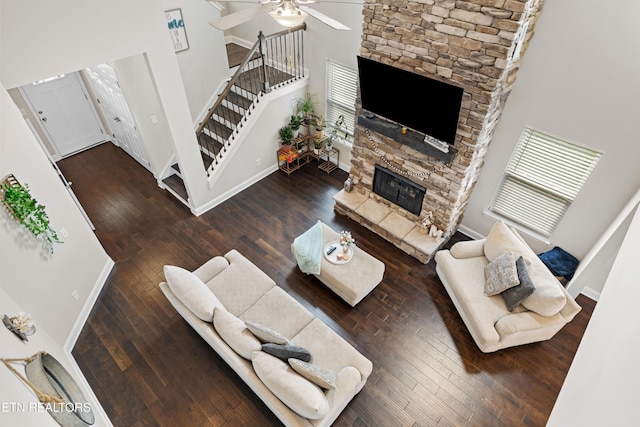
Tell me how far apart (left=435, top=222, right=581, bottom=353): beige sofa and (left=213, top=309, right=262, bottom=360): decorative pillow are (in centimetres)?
273

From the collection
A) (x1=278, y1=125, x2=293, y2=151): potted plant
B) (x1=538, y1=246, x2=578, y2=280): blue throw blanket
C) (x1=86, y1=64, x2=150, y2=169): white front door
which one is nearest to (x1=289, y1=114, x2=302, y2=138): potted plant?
(x1=278, y1=125, x2=293, y2=151): potted plant

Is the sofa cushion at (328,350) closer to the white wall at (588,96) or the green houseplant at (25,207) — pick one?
the green houseplant at (25,207)

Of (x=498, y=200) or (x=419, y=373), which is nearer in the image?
(x=419, y=373)

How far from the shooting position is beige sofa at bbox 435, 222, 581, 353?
4.21 metres

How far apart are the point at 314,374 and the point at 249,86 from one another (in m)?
5.54

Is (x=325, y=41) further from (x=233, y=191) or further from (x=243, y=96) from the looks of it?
(x=233, y=191)

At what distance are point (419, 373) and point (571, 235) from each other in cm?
287

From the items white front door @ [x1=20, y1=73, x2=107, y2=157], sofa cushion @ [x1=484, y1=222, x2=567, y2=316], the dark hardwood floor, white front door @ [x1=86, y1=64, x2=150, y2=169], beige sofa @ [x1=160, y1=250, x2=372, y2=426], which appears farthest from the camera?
white front door @ [x1=20, y1=73, x2=107, y2=157]

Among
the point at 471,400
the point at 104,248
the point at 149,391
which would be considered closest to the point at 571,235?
the point at 471,400

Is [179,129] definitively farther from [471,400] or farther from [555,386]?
[555,386]

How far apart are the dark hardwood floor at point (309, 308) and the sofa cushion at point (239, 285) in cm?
64

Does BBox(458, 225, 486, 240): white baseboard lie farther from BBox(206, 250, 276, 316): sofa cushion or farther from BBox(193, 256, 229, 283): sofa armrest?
BBox(193, 256, 229, 283): sofa armrest

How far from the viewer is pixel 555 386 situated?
4.18 m

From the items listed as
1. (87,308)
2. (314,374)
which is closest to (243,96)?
(87,308)
